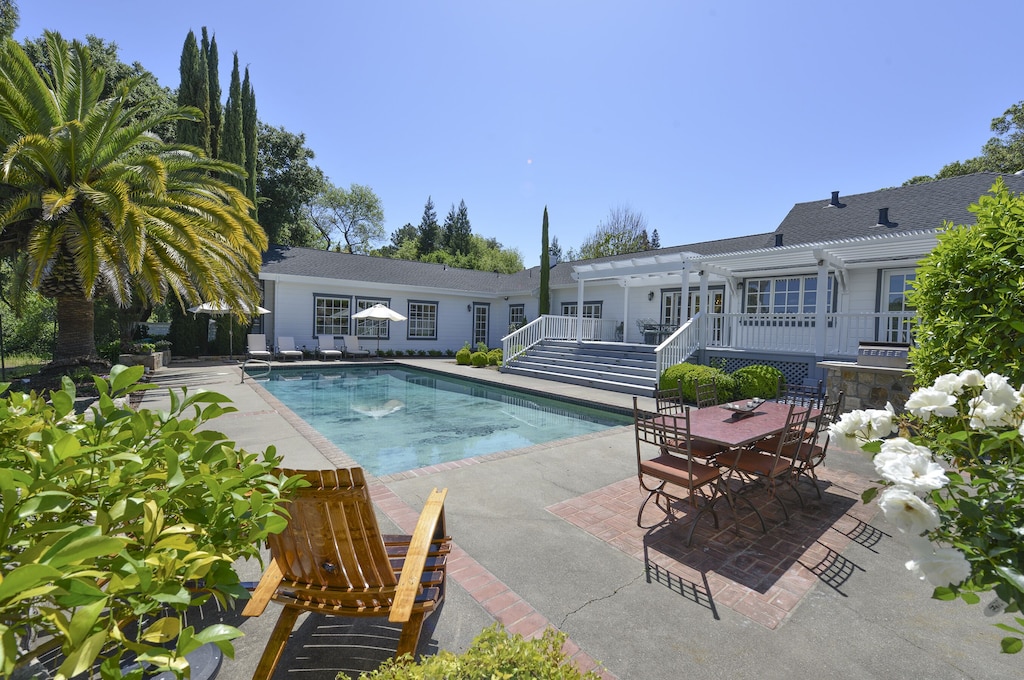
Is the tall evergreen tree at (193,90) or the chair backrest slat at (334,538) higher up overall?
the tall evergreen tree at (193,90)

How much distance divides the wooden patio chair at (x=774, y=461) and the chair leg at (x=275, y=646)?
3612mm

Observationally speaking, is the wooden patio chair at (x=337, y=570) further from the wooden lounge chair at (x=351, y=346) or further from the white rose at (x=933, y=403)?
the wooden lounge chair at (x=351, y=346)

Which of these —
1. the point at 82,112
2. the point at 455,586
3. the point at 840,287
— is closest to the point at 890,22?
the point at 840,287

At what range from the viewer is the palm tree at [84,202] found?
27.2 ft

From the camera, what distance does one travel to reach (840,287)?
13.0m

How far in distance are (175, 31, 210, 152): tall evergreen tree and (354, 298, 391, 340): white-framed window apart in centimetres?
871

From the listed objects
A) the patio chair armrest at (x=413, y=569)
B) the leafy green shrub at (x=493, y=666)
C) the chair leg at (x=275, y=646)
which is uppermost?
the leafy green shrub at (x=493, y=666)

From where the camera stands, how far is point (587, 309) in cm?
2092

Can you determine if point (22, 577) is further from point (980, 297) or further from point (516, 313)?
point (516, 313)

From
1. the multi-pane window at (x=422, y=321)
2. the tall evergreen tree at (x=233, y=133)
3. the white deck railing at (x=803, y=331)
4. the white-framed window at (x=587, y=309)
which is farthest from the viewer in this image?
the multi-pane window at (x=422, y=321)

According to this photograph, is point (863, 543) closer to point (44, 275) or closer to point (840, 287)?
point (840, 287)

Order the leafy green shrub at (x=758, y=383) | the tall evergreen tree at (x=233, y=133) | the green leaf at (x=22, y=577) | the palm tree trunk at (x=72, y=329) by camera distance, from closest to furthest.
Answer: the green leaf at (x=22, y=577) → the palm tree trunk at (x=72, y=329) → the leafy green shrub at (x=758, y=383) → the tall evergreen tree at (x=233, y=133)

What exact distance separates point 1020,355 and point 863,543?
2.54 m

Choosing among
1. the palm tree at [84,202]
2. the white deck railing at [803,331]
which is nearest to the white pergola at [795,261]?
the white deck railing at [803,331]
